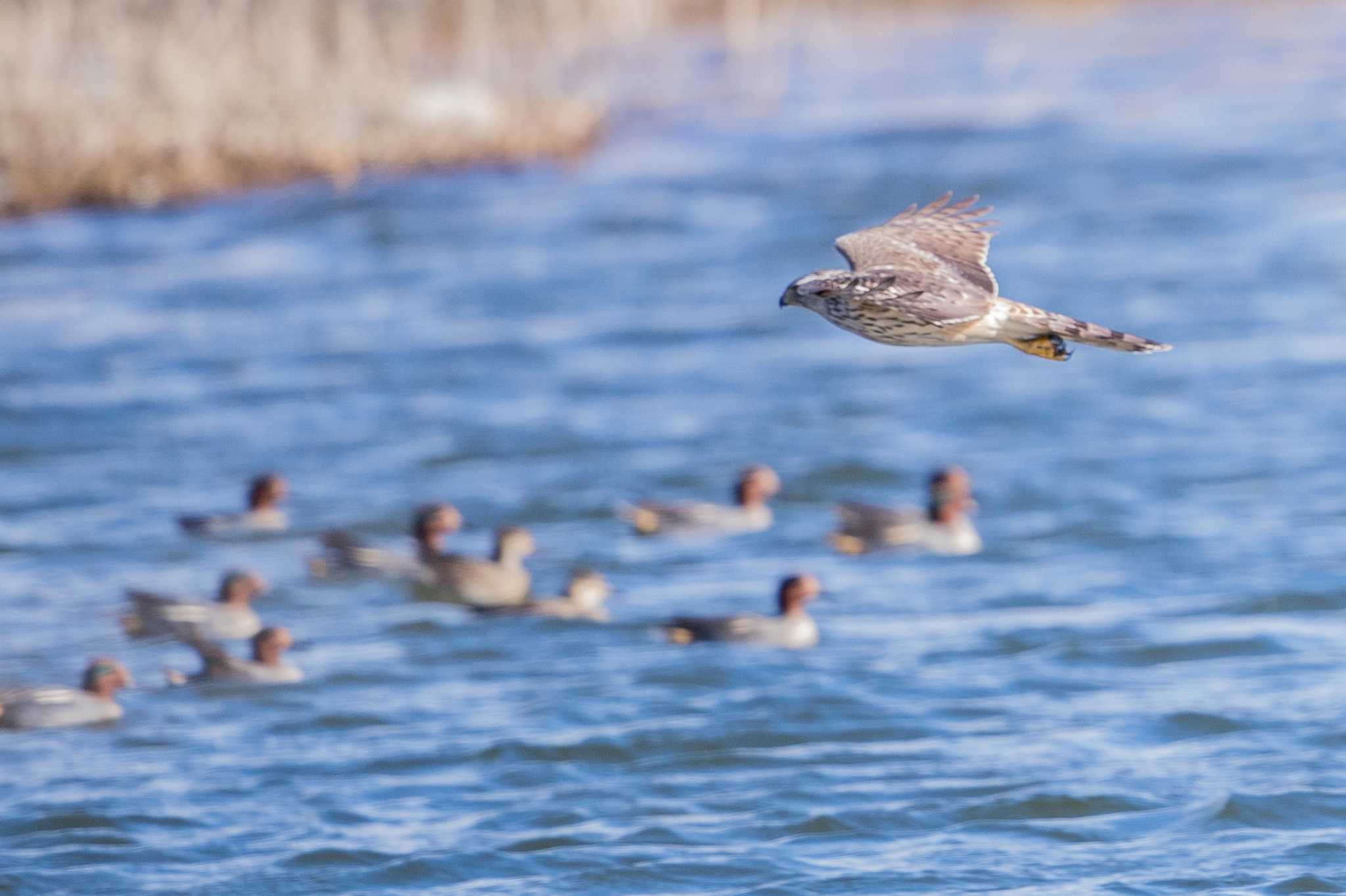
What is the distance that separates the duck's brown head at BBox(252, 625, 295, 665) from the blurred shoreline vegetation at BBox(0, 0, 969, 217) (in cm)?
1505

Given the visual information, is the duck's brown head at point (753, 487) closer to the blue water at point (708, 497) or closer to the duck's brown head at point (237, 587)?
the blue water at point (708, 497)

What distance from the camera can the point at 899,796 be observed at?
1023 cm

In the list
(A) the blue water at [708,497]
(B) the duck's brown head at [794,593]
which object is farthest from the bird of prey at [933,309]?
(B) the duck's brown head at [794,593]

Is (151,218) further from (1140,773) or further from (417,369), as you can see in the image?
(1140,773)

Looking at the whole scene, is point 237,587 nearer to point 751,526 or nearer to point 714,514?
point 714,514

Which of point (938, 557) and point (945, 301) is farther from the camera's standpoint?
point (938, 557)

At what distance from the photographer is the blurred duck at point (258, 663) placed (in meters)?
12.3

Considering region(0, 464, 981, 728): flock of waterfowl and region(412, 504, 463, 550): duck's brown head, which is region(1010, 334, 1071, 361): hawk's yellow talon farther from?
region(412, 504, 463, 550): duck's brown head

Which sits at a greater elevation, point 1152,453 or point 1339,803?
point 1152,453

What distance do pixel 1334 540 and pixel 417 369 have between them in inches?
357

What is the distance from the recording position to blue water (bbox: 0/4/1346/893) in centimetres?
997

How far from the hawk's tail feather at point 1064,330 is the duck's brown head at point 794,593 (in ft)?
17.3

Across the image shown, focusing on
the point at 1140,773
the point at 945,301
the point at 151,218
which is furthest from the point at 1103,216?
the point at 945,301

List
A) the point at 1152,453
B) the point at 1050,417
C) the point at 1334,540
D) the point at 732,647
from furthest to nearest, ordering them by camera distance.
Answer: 1. the point at 1050,417
2. the point at 1152,453
3. the point at 1334,540
4. the point at 732,647
